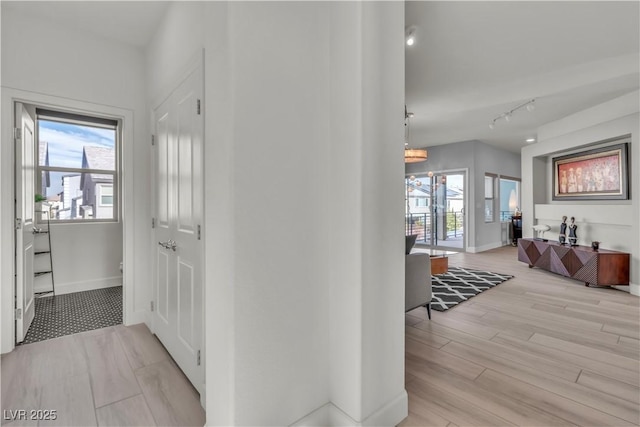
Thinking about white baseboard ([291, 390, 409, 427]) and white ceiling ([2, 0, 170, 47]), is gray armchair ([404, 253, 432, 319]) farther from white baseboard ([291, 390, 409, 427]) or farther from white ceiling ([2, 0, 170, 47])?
white ceiling ([2, 0, 170, 47])

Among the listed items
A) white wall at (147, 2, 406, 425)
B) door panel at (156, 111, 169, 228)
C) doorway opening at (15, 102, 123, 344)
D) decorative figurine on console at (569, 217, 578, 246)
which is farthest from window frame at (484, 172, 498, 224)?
doorway opening at (15, 102, 123, 344)

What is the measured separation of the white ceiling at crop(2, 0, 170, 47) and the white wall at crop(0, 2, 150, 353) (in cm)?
9

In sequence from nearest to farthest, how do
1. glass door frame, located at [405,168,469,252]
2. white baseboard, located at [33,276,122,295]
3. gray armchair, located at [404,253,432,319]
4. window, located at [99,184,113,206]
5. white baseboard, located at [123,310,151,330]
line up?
gray armchair, located at [404,253,432,319] → white baseboard, located at [123,310,151,330] → white baseboard, located at [33,276,122,295] → window, located at [99,184,113,206] → glass door frame, located at [405,168,469,252]

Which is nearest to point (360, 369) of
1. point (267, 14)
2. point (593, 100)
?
point (267, 14)

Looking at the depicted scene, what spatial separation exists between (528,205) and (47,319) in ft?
26.8

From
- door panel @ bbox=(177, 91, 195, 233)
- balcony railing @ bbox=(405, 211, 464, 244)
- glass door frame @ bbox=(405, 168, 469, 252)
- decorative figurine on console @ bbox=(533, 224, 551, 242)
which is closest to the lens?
door panel @ bbox=(177, 91, 195, 233)

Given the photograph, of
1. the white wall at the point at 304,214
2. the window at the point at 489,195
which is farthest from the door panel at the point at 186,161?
the window at the point at 489,195

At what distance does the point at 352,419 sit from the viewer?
1431 millimetres

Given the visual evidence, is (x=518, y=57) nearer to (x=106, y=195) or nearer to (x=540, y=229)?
(x=540, y=229)

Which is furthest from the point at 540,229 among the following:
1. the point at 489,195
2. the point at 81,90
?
the point at 81,90

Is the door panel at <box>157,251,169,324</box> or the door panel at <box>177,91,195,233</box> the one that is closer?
the door panel at <box>177,91,195,233</box>

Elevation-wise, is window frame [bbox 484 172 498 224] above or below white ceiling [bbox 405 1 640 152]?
below

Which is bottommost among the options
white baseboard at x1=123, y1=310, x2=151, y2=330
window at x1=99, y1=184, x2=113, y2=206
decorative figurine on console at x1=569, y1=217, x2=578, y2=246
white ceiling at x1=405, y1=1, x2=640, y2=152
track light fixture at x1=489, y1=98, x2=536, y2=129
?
white baseboard at x1=123, y1=310, x2=151, y2=330

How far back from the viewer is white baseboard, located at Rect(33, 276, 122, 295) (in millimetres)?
3805
